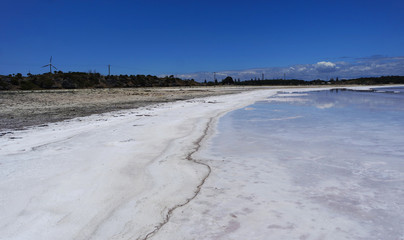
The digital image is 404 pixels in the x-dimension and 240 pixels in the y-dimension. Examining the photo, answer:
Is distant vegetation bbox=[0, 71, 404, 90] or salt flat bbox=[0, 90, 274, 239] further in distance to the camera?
distant vegetation bbox=[0, 71, 404, 90]

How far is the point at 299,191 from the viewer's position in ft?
11.1

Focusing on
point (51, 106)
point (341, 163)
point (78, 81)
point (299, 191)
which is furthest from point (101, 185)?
point (78, 81)

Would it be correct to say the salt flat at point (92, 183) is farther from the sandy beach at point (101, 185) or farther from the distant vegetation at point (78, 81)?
the distant vegetation at point (78, 81)

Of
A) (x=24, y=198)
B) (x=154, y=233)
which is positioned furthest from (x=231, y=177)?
(x=24, y=198)

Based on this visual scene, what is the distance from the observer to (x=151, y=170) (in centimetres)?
412

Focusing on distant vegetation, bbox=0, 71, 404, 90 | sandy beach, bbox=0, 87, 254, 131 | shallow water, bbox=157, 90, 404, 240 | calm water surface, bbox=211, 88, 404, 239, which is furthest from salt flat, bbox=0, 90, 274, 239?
distant vegetation, bbox=0, 71, 404, 90

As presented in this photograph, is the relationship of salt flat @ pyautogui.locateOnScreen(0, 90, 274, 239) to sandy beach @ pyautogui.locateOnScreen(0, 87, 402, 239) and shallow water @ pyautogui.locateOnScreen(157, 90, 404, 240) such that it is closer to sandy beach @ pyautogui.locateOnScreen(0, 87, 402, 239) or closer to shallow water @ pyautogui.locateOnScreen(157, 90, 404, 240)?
sandy beach @ pyautogui.locateOnScreen(0, 87, 402, 239)

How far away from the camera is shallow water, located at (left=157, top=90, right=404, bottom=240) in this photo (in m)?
2.52

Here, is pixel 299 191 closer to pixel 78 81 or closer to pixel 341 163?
pixel 341 163

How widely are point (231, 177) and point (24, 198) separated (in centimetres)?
240

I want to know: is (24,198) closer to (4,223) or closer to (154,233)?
(4,223)

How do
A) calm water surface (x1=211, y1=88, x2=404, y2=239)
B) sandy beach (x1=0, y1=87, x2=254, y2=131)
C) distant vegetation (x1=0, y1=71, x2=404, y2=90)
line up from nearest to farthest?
calm water surface (x1=211, y1=88, x2=404, y2=239) → sandy beach (x1=0, y1=87, x2=254, y2=131) → distant vegetation (x1=0, y1=71, x2=404, y2=90)

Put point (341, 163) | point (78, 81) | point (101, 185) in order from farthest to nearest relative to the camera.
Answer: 1. point (78, 81)
2. point (341, 163)
3. point (101, 185)

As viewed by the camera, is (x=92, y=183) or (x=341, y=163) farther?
(x=341, y=163)
